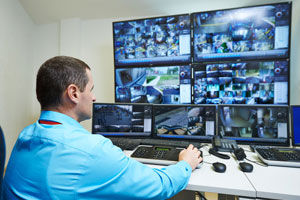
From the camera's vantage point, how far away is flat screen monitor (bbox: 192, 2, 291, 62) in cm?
166

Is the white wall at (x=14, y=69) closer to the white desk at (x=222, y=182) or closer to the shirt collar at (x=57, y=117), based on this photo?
the shirt collar at (x=57, y=117)

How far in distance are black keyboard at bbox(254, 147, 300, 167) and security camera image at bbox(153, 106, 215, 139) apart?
1.37 feet

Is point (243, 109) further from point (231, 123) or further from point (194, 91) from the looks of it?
point (194, 91)

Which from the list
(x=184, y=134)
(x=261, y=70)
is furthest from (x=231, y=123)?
(x=261, y=70)

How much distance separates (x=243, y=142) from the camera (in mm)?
1472

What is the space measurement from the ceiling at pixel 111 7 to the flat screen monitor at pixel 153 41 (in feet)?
1.25

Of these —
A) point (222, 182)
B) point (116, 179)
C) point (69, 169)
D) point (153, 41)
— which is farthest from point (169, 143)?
point (153, 41)

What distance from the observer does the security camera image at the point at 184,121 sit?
5.00 ft

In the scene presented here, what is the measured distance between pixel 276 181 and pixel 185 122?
2.51ft

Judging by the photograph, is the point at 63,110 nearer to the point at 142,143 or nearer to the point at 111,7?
the point at 142,143

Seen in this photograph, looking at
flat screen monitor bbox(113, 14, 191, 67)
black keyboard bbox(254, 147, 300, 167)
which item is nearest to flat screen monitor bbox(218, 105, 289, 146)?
black keyboard bbox(254, 147, 300, 167)

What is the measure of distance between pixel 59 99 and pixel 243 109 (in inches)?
56.3

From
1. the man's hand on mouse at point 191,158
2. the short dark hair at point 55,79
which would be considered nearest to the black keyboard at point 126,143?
the man's hand on mouse at point 191,158

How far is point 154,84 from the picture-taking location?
2.04m
